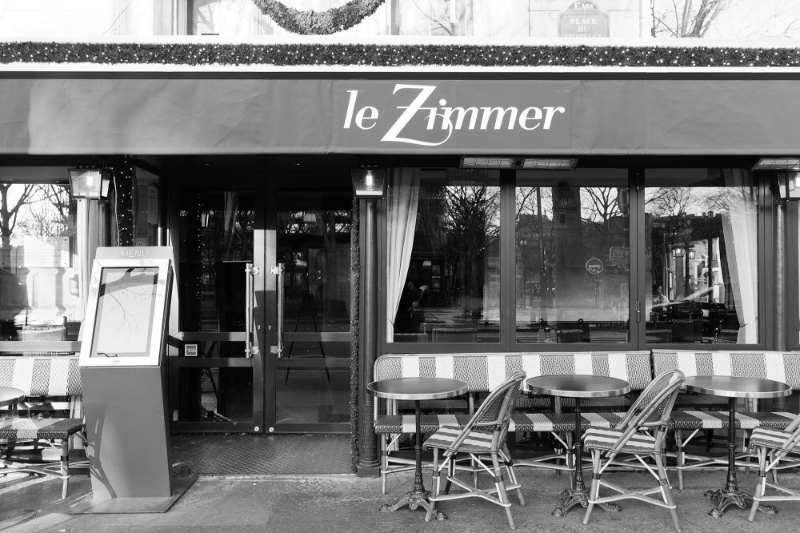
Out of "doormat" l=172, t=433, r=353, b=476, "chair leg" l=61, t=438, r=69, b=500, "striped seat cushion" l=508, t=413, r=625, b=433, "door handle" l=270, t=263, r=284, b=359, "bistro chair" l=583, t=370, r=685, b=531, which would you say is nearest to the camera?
"bistro chair" l=583, t=370, r=685, b=531

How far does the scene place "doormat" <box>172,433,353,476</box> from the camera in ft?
17.8

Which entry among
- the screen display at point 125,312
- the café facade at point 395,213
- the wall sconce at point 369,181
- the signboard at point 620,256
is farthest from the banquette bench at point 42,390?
the signboard at point 620,256

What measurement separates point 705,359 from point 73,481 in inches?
211

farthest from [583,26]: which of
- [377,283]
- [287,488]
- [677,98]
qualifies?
[287,488]

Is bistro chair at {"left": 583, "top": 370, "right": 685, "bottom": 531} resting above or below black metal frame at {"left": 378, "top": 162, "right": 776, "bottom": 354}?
below

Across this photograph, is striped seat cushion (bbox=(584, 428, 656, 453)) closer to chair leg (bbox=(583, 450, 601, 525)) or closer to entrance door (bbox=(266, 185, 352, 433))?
chair leg (bbox=(583, 450, 601, 525))

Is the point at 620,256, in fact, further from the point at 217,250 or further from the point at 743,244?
the point at 217,250

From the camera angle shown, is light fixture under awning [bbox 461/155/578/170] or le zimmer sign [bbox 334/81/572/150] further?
light fixture under awning [bbox 461/155/578/170]

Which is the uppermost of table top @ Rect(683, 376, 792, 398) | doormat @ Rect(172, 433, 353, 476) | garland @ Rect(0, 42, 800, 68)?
garland @ Rect(0, 42, 800, 68)

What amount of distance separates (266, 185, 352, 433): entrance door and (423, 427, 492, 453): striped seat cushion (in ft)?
6.91

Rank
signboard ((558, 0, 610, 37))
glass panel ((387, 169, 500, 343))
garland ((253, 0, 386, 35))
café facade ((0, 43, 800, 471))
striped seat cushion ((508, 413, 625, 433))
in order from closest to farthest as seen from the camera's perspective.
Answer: striped seat cushion ((508, 413, 625, 433)), café facade ((0, 43, 800, 471)), garland ((253, 0, 386, 35)), glass panel ((387, 169, 500, 343)), signboard ((558, 0, 610, 37))

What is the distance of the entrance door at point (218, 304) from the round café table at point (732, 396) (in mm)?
4025

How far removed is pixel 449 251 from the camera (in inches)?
230

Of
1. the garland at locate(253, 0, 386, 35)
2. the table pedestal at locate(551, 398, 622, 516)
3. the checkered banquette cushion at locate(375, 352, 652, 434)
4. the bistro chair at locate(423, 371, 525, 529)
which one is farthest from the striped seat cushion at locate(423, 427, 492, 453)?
the garland at locate(253, 0, 386, 35)
